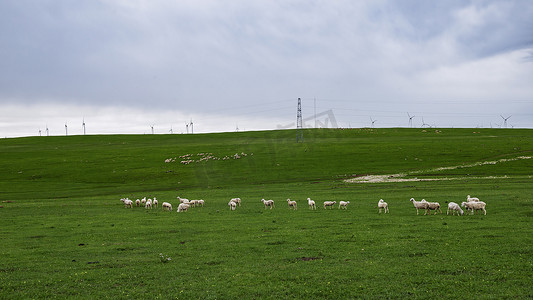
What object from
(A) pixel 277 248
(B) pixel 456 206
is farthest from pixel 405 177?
(A) pixel 277 248

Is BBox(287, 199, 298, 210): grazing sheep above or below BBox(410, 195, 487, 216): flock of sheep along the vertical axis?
below

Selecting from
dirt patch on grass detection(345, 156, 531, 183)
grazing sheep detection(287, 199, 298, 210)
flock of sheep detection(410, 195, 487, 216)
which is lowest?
dirt patch on grass detection(345, 156, 531, 183)

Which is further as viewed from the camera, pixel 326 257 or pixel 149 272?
pixel 326 257

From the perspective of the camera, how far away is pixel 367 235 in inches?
867

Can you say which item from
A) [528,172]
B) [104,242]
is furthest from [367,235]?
[528,172]

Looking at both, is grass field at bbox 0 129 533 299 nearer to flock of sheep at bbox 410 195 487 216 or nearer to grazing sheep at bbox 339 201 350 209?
grazing sheep at bbox 339 201 350 209

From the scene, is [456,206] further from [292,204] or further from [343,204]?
[292,204]

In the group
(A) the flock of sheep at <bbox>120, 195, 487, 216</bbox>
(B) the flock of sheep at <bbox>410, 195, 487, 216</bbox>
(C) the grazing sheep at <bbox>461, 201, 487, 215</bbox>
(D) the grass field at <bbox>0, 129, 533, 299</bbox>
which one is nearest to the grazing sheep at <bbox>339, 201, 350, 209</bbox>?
(A) the flock of sheep at <bbox>120, 195, 487, 216</bbox>

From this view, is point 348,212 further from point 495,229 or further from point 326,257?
point 326,257

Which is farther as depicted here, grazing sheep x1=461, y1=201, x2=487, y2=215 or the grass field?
grazing sheep x1=461, y1=201, x2=487, y2=215

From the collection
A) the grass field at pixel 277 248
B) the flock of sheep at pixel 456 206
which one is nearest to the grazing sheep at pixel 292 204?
the grass field at pixel 277 248

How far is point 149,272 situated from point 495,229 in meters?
19.9

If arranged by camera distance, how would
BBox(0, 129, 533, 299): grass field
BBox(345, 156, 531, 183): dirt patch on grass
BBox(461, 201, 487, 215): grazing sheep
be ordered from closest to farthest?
BBox(0, 129, 533, 299): grass field
BBox(461, 201, 487, 215): grazing sheep
BBox(345, 156, 531, 183): dirt patch on grass

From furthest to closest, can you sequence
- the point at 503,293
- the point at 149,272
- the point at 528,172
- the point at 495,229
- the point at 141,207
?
the point at 528,172, the point at 141,207, the point at 495,229, the point at 149,272, the point at 503,293
